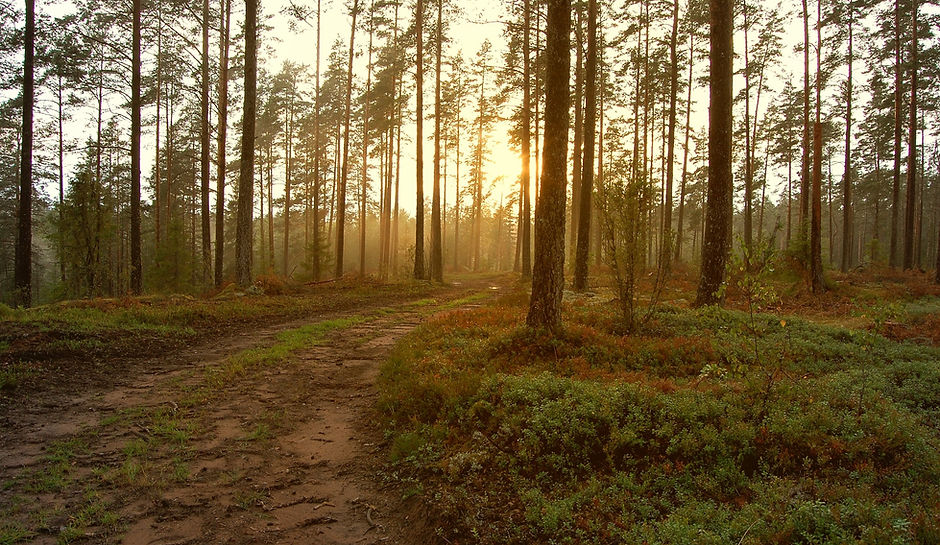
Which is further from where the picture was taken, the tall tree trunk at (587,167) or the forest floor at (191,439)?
the tall tree trunk at (587,167)

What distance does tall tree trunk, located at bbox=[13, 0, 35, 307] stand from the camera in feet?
45.3

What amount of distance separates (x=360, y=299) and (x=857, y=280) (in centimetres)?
2318

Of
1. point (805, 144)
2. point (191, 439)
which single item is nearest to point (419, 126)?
point (805, 144)

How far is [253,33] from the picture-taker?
1541cm

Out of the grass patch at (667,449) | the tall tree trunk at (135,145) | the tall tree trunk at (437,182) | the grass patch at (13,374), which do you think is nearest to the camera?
the grass patch at (667,449)

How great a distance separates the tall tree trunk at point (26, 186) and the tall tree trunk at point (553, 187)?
15.9 m

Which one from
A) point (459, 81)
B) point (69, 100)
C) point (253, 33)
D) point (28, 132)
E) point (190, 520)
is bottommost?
point (190, 520)

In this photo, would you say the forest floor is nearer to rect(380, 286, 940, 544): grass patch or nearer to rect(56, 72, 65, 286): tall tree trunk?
rect(380, 286, 940, 544): grass patch

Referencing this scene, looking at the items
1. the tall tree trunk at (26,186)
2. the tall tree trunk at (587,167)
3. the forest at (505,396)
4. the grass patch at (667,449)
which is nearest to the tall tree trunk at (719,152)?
the forest at (505,396)

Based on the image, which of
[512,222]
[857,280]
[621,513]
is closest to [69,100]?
[621,513]

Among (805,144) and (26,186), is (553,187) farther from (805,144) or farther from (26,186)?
(805,144)

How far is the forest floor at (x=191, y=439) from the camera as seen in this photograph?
12.2ft

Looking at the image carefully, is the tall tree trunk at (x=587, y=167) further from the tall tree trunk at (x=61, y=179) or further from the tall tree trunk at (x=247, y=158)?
the tall tree trunk at (x=61, y=179)

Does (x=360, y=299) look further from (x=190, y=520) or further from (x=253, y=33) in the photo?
(x=190, y=520)
